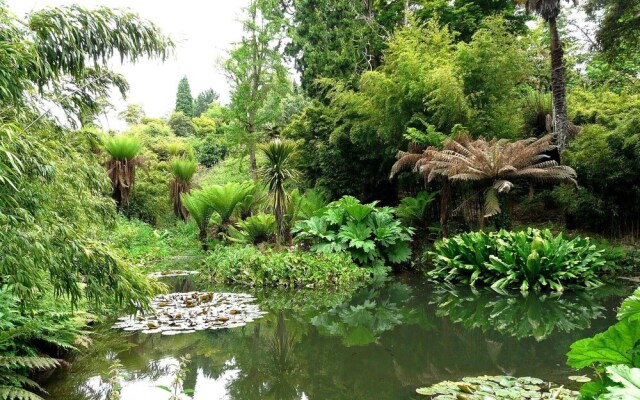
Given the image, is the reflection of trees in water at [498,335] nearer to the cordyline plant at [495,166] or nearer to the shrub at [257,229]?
the cordyline plant at [495,166]

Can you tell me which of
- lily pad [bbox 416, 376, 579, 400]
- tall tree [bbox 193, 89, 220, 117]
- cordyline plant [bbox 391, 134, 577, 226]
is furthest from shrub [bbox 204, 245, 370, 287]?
tall tree [bbox 193, 89, 220, 117]

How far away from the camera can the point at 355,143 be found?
36.3ft

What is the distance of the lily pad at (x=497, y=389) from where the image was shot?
278cm

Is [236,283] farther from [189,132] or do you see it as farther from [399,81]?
[189,132]

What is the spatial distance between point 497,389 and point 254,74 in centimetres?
1490

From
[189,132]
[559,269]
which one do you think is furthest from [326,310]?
[189,132]

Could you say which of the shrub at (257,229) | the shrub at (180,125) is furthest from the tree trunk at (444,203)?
the shrub at (180,125)

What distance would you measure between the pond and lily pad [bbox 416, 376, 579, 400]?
0.59 feet

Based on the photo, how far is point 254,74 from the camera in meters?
16.3

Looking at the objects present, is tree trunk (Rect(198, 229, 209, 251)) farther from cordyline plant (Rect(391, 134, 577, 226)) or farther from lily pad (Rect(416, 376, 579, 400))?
lily pad (Rect(416, 376, 579, 400))

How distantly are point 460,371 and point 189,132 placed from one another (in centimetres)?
2904

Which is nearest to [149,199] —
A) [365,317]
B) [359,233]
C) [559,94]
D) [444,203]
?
[359,233]

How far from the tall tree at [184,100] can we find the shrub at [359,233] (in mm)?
28367

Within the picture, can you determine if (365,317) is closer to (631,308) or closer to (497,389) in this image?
(497,389)
